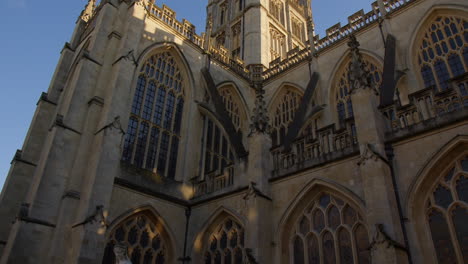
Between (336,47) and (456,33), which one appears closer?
(456,33)

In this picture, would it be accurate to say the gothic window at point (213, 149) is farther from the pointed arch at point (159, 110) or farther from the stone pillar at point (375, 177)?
the stone pillar at point (375, 177)

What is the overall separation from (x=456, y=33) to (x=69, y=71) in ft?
57.1

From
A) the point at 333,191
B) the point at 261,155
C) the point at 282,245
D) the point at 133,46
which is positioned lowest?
the point at 282,245

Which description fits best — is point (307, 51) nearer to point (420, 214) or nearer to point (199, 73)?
point (199, 73)

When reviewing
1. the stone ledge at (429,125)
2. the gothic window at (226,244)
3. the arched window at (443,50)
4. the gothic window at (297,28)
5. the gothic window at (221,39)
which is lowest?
the gothic window at (226,244)

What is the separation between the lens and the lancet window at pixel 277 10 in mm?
26975

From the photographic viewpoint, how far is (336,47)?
17219 millimetres

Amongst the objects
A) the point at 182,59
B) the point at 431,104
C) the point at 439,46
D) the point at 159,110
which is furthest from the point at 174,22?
the point at 431,104

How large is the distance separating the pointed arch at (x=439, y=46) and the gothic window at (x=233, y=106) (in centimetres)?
831

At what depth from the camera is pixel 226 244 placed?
11.5m

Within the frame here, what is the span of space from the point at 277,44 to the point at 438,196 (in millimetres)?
19377

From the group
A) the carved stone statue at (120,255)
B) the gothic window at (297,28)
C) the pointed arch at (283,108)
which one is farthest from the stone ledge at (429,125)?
the gothic window at (297,28)

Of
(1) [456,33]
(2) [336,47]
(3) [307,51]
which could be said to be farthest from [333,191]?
(3) [307,51]

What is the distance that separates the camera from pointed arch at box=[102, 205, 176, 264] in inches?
440
